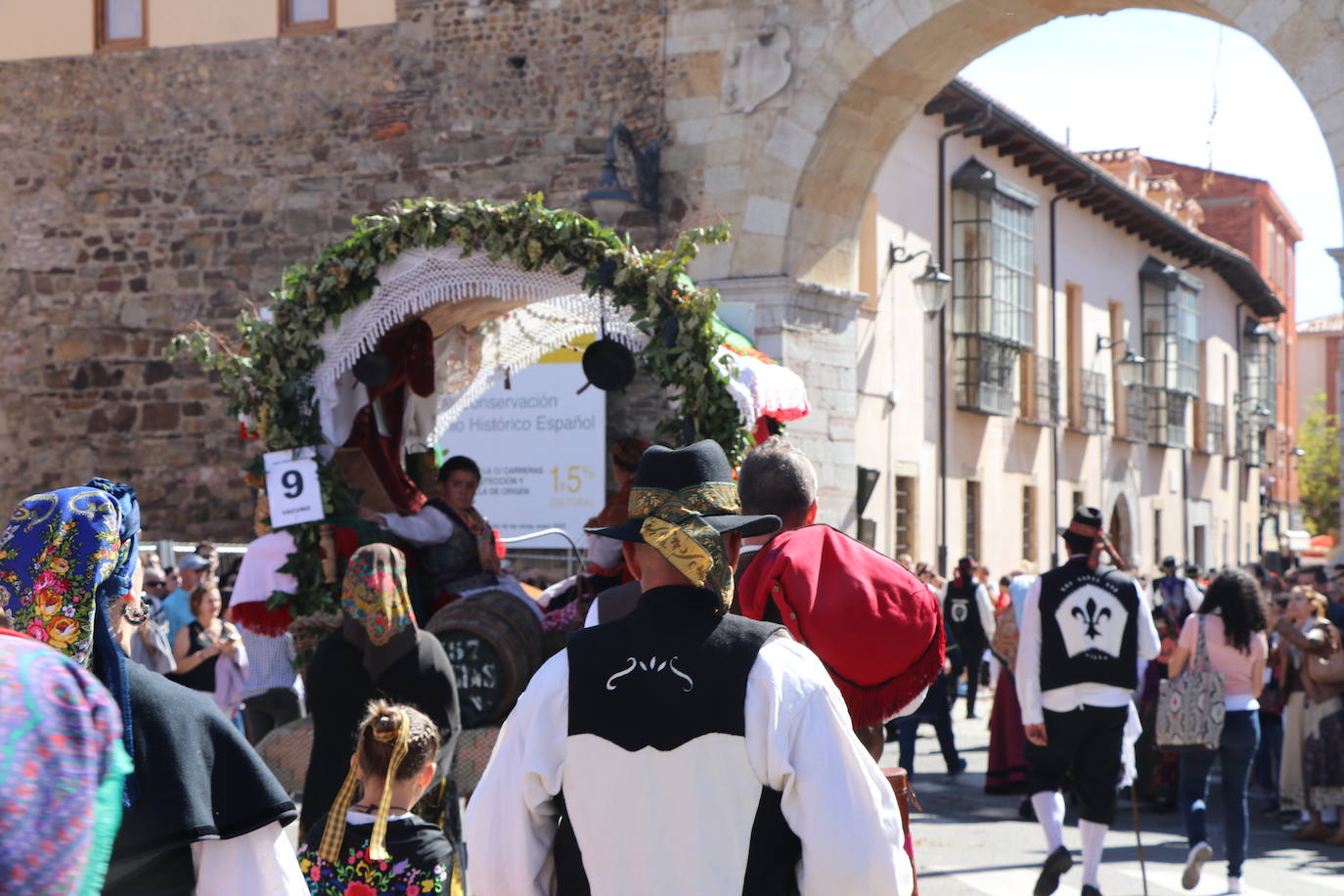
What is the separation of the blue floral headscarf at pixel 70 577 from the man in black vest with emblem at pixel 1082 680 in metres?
5.67

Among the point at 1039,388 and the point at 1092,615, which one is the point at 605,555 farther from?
the point at 1039,388

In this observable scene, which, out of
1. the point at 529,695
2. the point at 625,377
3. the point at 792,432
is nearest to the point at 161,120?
the point at 792,432

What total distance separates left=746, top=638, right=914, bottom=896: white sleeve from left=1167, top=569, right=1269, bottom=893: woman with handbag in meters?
5.59

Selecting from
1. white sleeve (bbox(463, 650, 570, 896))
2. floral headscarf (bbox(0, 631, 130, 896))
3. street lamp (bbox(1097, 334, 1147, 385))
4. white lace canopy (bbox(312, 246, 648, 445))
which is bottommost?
white sleeve (bbox(463, 650, 570, 896))

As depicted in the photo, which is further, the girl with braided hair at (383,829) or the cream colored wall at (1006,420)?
the cream colored wall at (1006,420)

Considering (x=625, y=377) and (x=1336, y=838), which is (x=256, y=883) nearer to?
(x=625, y=377)

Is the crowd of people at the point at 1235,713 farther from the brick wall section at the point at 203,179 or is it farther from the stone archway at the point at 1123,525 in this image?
the stone archway at the point at 1123,525

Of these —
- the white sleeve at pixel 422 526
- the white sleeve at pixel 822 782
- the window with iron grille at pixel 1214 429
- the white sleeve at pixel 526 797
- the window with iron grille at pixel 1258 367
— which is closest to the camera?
the white sleeve at pixel 822 782

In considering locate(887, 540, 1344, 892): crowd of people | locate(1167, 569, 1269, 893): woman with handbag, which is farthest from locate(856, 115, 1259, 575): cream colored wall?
locate(1167, 569, 1269, 893): woman with handbag

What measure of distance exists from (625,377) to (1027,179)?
17722 mm

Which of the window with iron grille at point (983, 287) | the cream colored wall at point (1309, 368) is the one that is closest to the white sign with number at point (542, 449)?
the window with iron grille at point (983, 287)

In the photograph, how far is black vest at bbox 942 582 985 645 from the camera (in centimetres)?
1525

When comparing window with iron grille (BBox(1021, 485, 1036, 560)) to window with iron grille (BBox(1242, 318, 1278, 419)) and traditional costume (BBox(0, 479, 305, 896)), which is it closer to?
window with iron grille (BBox(1242, 318, 1278, 419))

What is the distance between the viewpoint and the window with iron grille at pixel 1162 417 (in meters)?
30.6
